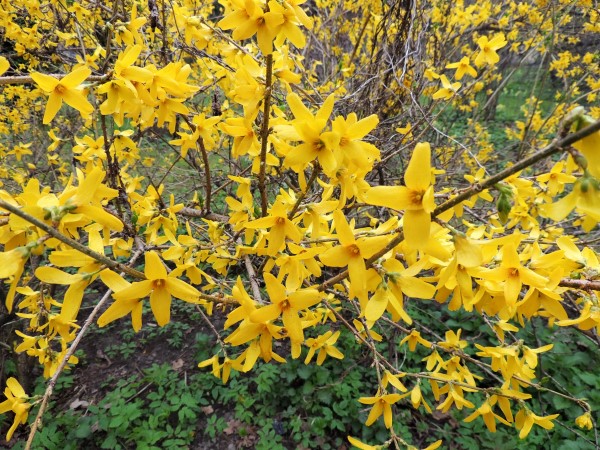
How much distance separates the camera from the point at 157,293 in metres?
0.99

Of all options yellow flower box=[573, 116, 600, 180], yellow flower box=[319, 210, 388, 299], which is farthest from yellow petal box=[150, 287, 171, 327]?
yellow flower box=[573, 116, 600, 180]

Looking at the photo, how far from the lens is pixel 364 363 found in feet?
10.9

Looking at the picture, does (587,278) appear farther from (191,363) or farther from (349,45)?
(349,45)

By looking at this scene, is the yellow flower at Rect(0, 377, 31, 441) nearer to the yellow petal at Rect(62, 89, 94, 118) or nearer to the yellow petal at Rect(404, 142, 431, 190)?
the yellow petal at Rect(62, 89, 94, 118)

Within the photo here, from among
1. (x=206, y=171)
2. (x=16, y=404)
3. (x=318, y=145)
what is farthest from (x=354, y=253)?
(x=16, y=404)

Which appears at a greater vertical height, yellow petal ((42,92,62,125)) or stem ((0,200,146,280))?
yellow petal ((42,92,62,125))

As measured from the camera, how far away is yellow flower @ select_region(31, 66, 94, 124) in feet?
3.55

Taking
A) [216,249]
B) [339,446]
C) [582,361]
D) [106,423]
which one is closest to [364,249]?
[216,249]

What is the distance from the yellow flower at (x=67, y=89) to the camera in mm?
1082

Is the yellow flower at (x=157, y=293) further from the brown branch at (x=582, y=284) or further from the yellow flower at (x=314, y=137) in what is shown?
the brown branch at (x=582, y=284)

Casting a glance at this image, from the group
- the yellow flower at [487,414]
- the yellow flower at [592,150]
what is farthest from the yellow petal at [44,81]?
the yellow flower at [487,414]

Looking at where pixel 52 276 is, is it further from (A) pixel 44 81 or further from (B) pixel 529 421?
(B) pixel 529 421

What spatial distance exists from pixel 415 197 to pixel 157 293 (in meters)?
0.70

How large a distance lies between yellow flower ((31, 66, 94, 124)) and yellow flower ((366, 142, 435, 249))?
95cm
